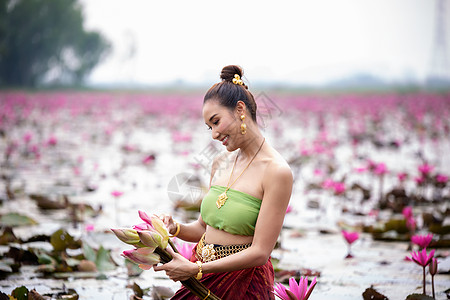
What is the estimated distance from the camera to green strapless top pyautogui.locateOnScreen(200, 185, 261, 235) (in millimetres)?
1655

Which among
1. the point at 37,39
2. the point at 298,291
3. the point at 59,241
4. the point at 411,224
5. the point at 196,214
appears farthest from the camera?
the point at 37,39

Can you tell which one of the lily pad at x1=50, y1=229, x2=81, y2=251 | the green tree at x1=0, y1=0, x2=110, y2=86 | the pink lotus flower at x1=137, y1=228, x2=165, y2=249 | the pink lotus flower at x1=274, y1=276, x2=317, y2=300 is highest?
the green tree at x1=0, y1=0, x2=110, y2=86

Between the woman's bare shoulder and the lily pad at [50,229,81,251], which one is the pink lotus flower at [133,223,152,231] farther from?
the lily pad at [50,229,81,251]

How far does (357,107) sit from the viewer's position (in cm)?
1361

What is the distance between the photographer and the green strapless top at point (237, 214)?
1.66 metres

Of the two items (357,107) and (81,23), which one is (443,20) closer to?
(357,107)

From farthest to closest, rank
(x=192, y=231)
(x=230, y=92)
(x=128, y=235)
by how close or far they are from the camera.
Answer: (x=192, y=231) → (x=230, y=92) → (x=128, y=235)

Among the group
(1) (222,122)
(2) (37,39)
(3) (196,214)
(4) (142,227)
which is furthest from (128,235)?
(2) (37,39)

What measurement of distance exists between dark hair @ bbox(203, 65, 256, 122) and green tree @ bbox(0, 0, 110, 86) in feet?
92.1

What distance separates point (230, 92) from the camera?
1.69 meters

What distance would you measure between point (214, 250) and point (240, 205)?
7.4 inches

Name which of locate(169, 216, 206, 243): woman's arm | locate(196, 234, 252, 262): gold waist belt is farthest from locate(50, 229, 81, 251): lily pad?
locate(196, 234, 252, 262): gold waist belt

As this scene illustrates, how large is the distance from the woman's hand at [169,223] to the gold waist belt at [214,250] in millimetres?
109

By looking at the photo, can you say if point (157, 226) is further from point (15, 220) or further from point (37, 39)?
point (37, 39)
